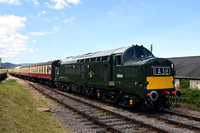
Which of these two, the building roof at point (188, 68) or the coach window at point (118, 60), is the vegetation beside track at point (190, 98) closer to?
the building roof at point (188, 68)

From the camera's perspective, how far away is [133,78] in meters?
11.0

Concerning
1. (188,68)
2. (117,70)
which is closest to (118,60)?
(117,70)

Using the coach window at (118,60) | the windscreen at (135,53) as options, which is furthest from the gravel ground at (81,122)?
the windscreen at (135,53)

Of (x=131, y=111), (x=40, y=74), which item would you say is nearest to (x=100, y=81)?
(x=131, y=111)

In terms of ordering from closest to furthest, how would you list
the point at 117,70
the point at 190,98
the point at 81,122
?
1. the point at 81,122
2. the point at 117,70
3. the point at 190,98

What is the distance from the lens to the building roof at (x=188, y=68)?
71.9ft

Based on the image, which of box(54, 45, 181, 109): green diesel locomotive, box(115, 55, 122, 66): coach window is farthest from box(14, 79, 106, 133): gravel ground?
box(115, 55, 122, 66): coach window

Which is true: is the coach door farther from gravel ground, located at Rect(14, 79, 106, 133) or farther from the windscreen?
gravel ground, located at Rect(14, 79, 106, 133)

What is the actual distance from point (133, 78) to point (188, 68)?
16332 mm

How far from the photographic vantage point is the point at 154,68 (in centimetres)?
1059

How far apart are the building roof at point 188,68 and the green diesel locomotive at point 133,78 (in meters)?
11.4

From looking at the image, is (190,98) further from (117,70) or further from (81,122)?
(81,122)

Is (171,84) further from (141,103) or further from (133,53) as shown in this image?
(133,53)

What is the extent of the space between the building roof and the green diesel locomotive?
11392mm
